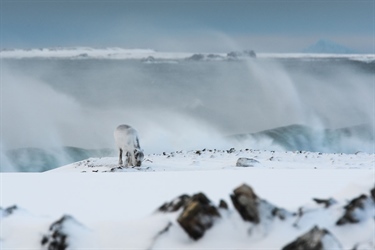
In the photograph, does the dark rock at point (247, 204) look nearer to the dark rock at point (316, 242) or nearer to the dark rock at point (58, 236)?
the dark rock at point (316, 242)

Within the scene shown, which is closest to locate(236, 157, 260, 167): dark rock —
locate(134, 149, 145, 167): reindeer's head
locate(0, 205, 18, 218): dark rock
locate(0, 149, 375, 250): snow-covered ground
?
locate(134, 149, 145, 167): reindeer's head

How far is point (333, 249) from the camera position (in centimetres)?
261

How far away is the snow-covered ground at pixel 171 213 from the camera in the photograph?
302 centimetres

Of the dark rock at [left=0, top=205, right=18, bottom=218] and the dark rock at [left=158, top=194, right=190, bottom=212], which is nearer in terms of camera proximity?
the dark rock at [left=158, top=194, right=190, bottom=212]

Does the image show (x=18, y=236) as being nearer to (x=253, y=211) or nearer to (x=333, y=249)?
(x=253, y=211)

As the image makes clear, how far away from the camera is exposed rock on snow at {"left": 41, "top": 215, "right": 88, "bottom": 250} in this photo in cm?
312

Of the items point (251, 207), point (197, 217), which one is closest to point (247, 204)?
point (251, 207)

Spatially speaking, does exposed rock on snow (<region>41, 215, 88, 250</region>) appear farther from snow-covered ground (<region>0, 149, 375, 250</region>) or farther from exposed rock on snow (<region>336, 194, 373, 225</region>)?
exposed rock on snow (<region>336, 194, 373, 225</region>)

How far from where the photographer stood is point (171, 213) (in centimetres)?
323

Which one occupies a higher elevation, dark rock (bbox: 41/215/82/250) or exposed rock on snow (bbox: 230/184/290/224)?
dark rock (bbox: 41/215/82/250)

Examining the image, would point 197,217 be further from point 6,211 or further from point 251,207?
point 6,211

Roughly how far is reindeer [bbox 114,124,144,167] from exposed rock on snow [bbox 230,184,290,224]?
971 centimetres

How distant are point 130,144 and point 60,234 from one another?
9.60 meters

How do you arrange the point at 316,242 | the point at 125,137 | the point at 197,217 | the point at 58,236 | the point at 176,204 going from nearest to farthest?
the point at 316,242
the point at 197,217
the point at 58,236
the point at 176,204
the point at 125,137
